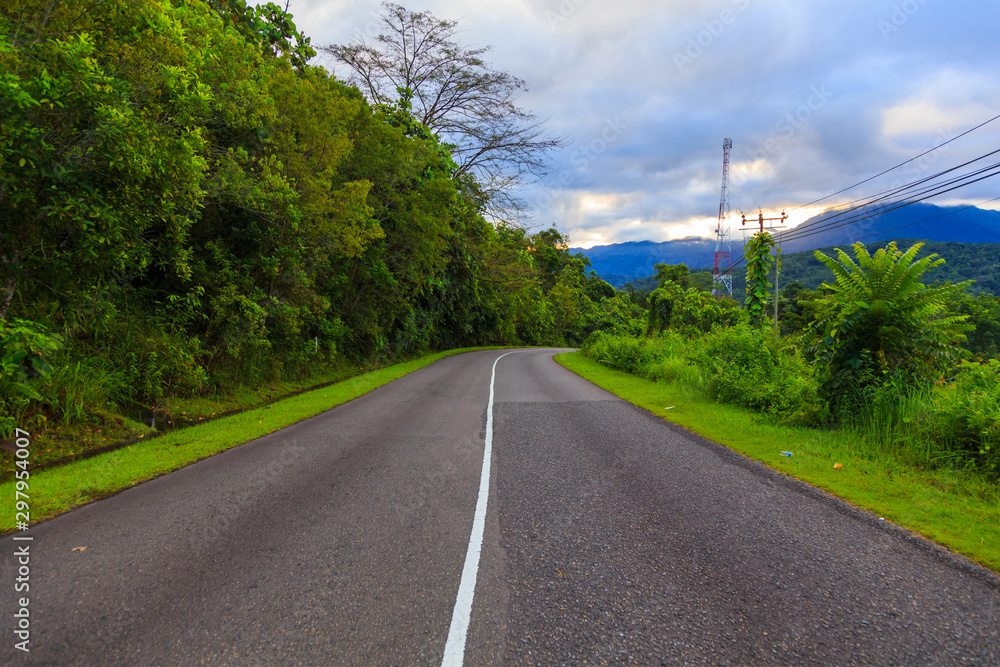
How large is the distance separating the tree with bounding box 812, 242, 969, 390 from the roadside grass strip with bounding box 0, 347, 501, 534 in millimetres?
9977

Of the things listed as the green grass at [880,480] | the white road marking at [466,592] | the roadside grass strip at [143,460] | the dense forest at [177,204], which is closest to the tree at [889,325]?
the green grass at [880,480]

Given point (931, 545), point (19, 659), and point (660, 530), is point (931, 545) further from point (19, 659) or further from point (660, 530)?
point (19, 659)

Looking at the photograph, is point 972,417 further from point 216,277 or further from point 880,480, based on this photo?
point 216,277

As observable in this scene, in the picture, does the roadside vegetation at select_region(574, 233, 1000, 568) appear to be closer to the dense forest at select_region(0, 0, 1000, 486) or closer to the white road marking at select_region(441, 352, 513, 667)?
the dense forest at select_region(0, 0, 1000, 486)

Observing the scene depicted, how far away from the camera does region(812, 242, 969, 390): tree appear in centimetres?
706

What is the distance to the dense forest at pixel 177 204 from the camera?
5.44 m

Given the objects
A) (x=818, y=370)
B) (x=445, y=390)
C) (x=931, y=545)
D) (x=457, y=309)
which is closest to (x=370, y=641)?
(x=931, y=545)

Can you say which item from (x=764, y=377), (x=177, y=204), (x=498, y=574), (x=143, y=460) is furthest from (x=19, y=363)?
(x=764, y=377)

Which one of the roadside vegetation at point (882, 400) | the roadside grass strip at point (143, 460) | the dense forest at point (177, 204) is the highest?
the dense forest at point (177, 204)

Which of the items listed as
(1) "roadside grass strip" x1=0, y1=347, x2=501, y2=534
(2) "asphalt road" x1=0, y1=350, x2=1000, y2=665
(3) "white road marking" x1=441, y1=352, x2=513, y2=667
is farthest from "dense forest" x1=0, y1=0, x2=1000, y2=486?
A: (3) "white road marking" x1=441, y1=352, x2=513, y2=667

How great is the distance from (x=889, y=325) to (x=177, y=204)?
12.0 metres

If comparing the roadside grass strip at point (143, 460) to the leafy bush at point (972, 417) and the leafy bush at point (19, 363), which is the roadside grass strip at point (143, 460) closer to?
the leafy bush at point (19, 363)

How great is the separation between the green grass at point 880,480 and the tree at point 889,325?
4.04 ft

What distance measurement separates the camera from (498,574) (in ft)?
11.2
